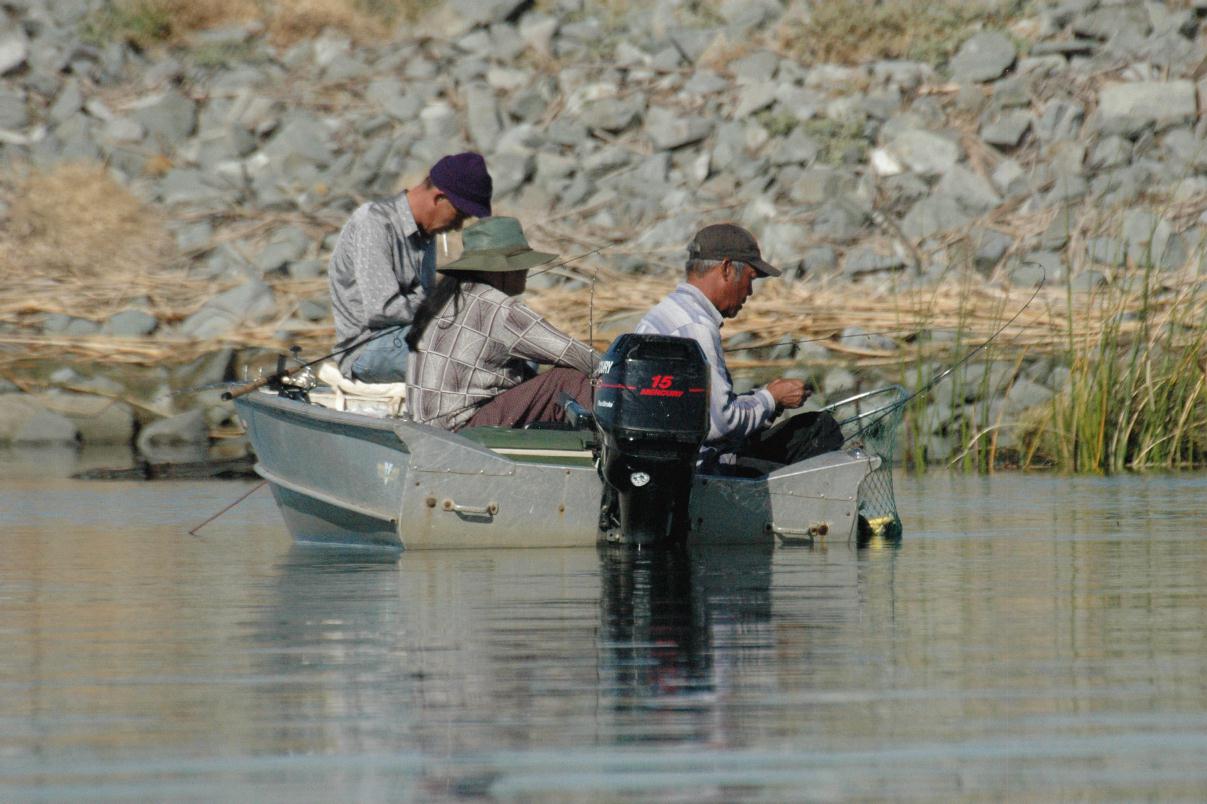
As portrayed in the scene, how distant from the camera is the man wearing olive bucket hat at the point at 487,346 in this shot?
912cm

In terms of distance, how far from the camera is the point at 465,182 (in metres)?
9.80

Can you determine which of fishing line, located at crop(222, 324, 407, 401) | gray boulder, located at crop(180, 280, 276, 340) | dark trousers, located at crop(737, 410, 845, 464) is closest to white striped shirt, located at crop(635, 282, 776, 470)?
dark trousers, located at crop(737, 410, 845, 464)

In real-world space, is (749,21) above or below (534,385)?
above

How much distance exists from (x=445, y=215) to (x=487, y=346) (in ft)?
3.25

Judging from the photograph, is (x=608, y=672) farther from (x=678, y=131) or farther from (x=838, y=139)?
(x=678, y=131)

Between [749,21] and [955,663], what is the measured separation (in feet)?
65.3

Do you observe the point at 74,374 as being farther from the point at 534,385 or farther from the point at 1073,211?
the point at 534,385

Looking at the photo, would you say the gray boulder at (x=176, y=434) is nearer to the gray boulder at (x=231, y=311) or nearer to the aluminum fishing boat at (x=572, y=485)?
the gray boulder at (x=231, y=311)

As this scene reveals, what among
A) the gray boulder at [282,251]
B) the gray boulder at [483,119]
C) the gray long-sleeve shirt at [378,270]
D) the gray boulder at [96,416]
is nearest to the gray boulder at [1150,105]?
the gray boulder at [483,119]

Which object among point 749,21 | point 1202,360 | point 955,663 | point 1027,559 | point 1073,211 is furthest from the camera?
point 749,21

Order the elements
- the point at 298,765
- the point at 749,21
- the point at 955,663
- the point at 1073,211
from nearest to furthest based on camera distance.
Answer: the point at 298,765 → the point at 955,663 → the point at 1073,211 → the point at 749,21

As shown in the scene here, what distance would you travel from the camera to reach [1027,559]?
8.90 meters

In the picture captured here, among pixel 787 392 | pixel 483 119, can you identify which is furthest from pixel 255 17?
pixel 787 392

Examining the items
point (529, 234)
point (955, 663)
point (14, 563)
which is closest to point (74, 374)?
point (529, 234)
